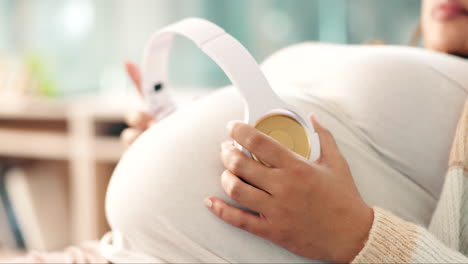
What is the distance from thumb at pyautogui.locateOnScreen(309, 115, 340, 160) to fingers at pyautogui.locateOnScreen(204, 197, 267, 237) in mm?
103

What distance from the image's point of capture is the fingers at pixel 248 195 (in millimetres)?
500

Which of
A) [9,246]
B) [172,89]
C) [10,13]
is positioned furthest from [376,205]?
[10,13]

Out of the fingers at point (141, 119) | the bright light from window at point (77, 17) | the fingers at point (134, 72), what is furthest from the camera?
the bright light from window at point (77, 17)

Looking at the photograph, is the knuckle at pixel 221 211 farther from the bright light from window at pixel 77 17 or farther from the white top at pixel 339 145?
the bright light from window at pixel 77 17

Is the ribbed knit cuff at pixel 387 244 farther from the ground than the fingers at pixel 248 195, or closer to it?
closer to it

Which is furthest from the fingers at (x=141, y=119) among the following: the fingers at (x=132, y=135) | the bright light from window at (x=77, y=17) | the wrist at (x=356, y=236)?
the bright light from window at (x=77, y=17)

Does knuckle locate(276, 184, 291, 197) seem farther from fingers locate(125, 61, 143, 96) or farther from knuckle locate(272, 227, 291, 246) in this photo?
fingers locate(125, 61, 143, 96)

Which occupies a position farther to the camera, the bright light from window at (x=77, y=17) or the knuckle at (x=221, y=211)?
the bright light from window at (x=77, y=17)

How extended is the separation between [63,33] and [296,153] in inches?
93.4

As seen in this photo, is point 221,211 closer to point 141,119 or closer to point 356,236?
point 356,236

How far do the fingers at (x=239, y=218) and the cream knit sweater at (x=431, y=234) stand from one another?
4.4 inches

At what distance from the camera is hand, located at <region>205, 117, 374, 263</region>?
493 mm

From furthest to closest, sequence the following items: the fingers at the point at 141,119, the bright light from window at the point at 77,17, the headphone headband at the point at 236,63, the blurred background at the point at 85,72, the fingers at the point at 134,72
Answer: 1. the bright light from window at the point at 77,17
2. the blurred background at the point at 85,72
3. the fingers at the point at 134,72
4. the fingers at the point at 141,119
5. the headphone headband at the point at 236,63

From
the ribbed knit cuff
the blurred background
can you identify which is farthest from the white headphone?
the blurred background
